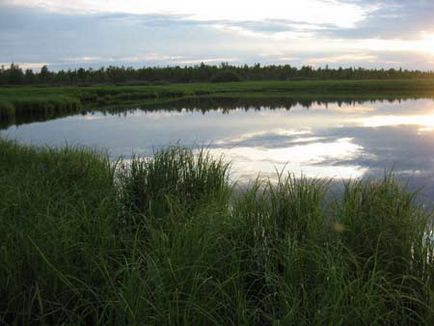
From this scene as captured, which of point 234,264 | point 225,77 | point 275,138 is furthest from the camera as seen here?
point 225,77

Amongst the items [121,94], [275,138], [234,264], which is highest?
[121,94]

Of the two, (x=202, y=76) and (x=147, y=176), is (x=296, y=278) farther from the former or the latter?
(x=202, y=76)

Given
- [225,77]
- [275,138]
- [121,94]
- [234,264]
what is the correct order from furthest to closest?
[225,77]
[121,94]
[275,138]
[234,264]

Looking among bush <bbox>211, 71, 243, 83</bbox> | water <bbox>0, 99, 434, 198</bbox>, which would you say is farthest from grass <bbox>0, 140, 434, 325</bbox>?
bush <bbox>211, 71, 243, 83</bbox>

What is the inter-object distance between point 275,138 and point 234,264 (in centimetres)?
1784

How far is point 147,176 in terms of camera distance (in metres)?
8.19

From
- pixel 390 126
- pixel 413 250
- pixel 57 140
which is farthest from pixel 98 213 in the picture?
pixel 390 126

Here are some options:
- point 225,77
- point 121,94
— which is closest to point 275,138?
point 121,94

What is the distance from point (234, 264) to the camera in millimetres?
5078

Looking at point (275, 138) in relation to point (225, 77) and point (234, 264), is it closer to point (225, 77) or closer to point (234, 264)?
point (234, 264)

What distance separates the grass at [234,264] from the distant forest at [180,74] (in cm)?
8465

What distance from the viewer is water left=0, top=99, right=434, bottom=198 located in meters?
14.6

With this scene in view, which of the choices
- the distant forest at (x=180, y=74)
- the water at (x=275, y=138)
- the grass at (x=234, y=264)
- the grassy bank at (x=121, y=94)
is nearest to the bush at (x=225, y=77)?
the distant forest at (x=180, y=74)

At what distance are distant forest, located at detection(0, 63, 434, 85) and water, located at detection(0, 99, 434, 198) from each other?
58177 millimetres
